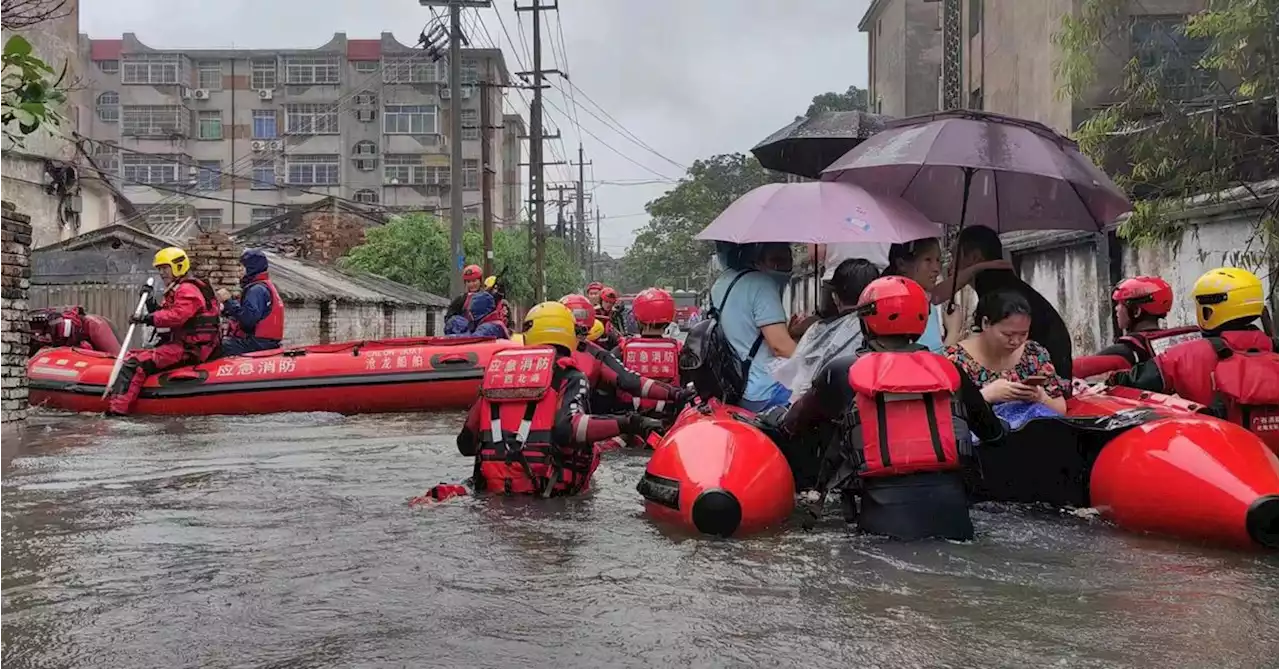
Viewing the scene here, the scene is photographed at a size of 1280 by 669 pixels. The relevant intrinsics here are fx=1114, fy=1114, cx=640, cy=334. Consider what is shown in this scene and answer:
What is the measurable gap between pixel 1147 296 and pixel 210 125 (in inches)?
1979

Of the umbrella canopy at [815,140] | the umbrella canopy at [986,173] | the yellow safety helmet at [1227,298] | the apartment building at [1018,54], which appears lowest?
the yellow safety helmet at [1227,298]

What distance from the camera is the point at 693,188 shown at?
1973 inches

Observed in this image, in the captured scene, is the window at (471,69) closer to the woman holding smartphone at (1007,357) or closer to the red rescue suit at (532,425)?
the red rescue suit at (532,425)

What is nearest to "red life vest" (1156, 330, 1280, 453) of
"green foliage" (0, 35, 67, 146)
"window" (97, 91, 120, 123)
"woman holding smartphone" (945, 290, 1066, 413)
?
"woman holding smartphone" (945, 290, 1066, 413)

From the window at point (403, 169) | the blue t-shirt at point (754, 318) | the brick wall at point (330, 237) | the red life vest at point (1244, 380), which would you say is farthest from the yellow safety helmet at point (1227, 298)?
the window at point (403, 169)

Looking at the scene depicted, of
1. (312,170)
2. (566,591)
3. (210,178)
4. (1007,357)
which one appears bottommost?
(566,591)

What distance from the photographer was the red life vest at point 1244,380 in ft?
16.5

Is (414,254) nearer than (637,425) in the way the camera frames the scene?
No

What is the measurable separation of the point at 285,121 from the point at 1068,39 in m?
45.7

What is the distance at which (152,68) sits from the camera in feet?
162

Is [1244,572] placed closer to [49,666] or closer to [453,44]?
[49,666]

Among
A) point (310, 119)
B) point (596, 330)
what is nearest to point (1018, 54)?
point (596, 330)

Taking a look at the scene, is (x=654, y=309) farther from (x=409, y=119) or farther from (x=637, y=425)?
(x=409, y=119)

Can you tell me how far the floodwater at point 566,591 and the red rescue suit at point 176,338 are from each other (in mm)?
4932
